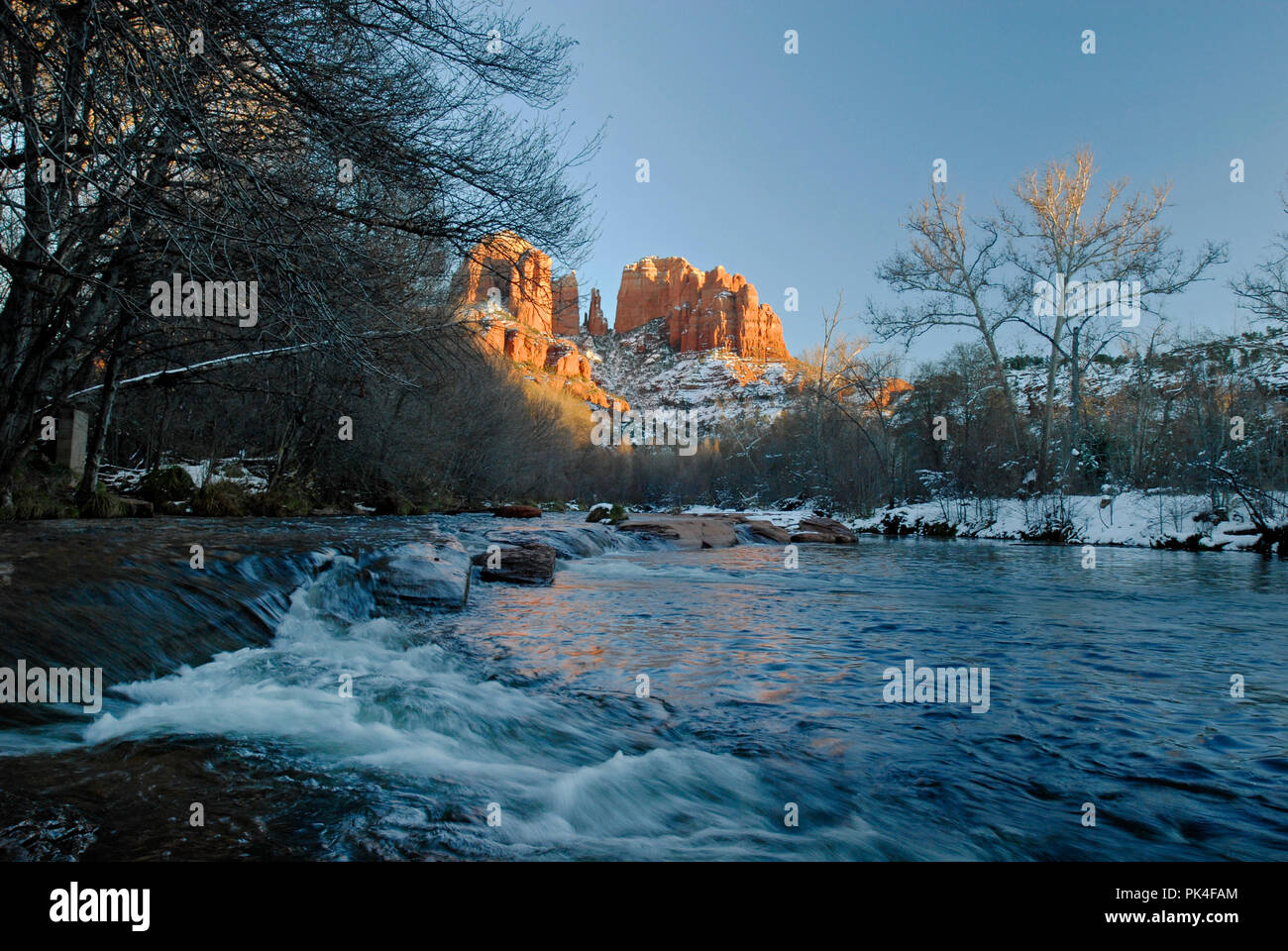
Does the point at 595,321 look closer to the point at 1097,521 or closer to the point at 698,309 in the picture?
the point at 698,309

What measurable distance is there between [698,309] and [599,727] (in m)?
158

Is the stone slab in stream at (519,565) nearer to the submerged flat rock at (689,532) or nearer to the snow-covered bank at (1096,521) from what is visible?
the submerged flat rock at (689,532)

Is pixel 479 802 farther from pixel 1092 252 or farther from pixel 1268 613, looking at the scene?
pixel 1092 252

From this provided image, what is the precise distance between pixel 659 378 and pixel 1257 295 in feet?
427

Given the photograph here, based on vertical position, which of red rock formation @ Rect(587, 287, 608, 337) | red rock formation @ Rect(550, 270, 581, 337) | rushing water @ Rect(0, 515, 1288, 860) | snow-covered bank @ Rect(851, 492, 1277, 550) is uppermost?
red rock formation @ Rect(587, 287, 608, 337)

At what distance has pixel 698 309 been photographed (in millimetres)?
156750

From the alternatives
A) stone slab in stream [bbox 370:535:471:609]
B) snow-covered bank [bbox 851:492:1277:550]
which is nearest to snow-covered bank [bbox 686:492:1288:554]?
snow-covered bank [bbox 851:492:1277:550]

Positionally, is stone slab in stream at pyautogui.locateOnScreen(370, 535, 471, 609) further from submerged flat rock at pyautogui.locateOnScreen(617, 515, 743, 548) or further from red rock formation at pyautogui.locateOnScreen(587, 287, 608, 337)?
red rock formation at pyautogui.locateOnScreen(587, 287, 608, 337)

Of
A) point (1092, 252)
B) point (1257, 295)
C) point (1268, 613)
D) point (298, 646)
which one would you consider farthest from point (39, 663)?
point (1092, 252)

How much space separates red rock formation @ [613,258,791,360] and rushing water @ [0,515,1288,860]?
483 ft

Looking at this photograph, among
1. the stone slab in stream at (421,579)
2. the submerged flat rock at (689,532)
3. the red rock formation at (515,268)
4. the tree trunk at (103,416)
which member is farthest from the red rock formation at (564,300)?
the submerged flat rock at (689,532)

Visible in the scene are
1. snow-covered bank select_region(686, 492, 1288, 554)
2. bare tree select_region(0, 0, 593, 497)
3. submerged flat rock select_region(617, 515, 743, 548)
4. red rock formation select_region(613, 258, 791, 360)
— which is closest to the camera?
bare tree select_region(0, 0, 593, 497)

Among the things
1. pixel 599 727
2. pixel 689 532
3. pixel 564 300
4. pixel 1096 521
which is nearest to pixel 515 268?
pixel 564 300

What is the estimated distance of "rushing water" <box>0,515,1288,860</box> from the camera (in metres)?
2.77
